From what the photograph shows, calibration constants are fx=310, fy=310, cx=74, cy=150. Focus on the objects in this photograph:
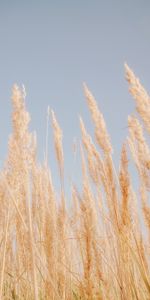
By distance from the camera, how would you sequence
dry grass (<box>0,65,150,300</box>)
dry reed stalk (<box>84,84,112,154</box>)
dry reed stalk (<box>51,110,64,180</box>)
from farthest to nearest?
dry reed stalk (<box>51,110,64,180</box>) < dry reed stalk (<box>84,84,112,154</box>) < dry grass (<box>0,65,150,300</box>)

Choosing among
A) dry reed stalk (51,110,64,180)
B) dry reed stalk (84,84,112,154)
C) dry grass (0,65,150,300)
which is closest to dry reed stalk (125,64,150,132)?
dry grass (0,65,150,300)

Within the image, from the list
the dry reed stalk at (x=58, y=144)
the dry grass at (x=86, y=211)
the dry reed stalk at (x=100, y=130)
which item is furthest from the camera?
A: the dry reed stalk at (x=58, y=144)

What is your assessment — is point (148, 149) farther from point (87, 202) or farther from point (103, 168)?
point (87, 202)

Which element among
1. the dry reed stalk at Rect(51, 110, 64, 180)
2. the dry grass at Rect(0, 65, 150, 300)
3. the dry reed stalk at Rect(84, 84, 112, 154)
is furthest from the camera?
the dry reed stalk at Rect(51, 110, 64, 180)

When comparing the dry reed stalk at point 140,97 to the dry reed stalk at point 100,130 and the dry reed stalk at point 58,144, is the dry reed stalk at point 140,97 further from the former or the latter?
the dry reed stalk at point 58,144

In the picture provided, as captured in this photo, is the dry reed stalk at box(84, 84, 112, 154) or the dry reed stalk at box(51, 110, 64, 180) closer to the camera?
the dry reed stalk at box(84, 84, 112, 154)

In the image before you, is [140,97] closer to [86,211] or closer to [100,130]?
[100,130]

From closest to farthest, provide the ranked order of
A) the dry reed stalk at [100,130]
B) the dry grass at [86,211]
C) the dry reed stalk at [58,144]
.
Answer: the dry grass at [86,211] → the dry reed stalk at [100,130] → the dry reed stalk at [58,144]

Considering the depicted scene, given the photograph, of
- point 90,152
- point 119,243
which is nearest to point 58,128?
point 90,152

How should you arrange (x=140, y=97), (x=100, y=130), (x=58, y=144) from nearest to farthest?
(x=140, y=97) < (x=100, y=130) < (x=58, y=144)

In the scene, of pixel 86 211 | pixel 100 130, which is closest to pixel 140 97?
pixel 100 130

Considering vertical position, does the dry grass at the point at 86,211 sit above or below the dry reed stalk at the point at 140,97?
below

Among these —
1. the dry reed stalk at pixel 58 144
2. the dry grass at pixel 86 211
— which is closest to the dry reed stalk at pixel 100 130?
the dry grass at pixel 86 211

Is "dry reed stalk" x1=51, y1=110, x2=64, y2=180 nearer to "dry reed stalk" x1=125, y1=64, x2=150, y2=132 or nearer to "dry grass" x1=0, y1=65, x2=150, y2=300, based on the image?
"dry grass" x1=0, y1=65, x2=150, y2=300
